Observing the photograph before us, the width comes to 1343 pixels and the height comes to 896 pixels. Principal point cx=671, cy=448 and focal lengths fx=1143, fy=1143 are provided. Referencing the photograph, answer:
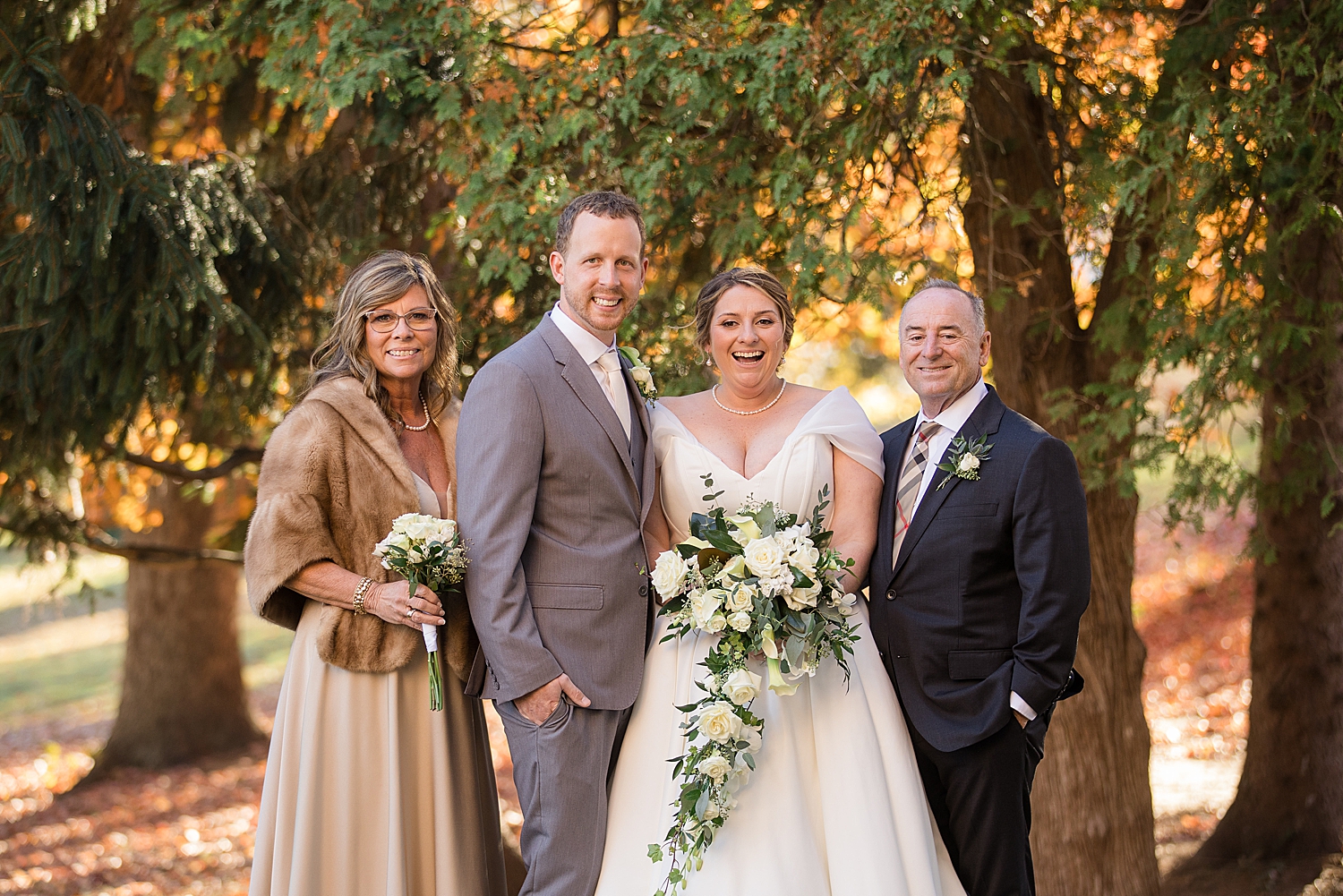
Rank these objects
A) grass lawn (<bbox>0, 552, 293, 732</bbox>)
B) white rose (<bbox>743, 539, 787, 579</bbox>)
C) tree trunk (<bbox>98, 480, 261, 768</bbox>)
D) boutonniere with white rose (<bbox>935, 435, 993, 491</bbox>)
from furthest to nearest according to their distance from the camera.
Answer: grass lawn (<bbox>0, 552, 293, 732</bbox>) → tree trunk (<bbox>98, 480, 261, 768</bbox>) → boutonniere with white rose (<bbox>935, 435, 993, 491</bbox>) → white rose (<bbox>743, 539, 787, 579</bbox>)

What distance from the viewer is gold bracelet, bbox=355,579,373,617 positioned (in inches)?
145

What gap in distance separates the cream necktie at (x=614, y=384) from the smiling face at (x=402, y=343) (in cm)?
63

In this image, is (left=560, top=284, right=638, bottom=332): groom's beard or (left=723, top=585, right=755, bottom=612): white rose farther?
(left=560, top=284, right=638, bottom=332): groom's beard

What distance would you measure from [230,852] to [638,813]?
244 inches

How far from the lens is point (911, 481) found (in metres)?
3.92

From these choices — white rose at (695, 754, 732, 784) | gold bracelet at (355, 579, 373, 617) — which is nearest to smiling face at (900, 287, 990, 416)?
white rose at (695, 754, 732, 784)

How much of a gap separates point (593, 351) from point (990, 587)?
1501mm

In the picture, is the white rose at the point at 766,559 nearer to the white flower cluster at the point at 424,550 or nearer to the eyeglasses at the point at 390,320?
the white flower cluster at the point at 424,550

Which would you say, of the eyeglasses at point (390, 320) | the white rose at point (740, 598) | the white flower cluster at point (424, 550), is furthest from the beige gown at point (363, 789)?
the white rose at point (740, 598)

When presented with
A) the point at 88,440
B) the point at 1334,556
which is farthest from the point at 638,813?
the point at 1334,556

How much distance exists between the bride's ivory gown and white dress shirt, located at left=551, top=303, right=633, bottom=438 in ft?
1.10

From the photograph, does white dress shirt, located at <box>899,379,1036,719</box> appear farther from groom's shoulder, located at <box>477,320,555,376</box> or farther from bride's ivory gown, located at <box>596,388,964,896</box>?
groom's shoulder, located at <box>477,320,555,376</box>

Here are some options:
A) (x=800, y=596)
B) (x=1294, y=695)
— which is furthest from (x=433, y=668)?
(x=1294, y=695)

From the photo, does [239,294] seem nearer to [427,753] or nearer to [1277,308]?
[427,753]
